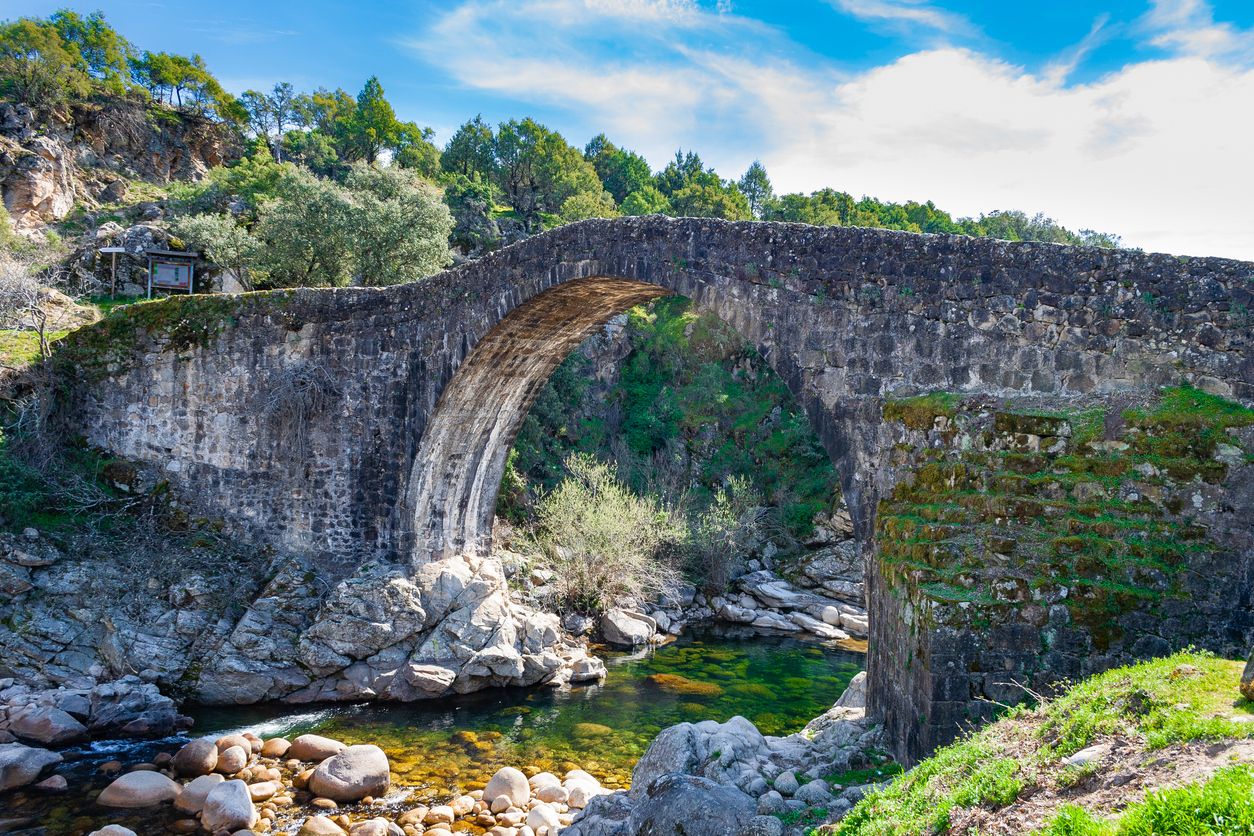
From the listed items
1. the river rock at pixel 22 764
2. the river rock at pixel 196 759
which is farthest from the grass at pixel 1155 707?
the river rock at pixel 22 764

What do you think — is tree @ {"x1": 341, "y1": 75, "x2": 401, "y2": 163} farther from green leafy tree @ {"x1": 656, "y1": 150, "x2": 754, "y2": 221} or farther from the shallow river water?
the shallow river water

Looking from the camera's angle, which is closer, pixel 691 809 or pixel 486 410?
pixel 691 809

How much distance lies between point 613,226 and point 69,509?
1117 cm

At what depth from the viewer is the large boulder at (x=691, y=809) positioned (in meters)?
6.30

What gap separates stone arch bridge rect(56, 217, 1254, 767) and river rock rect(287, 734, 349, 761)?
4.29 metres

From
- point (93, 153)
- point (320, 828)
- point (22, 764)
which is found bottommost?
point (320, 828)

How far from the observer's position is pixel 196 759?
10.3m

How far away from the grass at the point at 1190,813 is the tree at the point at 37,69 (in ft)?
141

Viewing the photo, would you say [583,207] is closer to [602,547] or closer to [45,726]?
[602,547]

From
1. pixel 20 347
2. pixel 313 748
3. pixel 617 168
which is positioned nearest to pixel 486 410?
pixel 313 748

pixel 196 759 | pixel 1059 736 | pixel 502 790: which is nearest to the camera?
pixel 1059 736

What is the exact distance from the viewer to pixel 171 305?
15.7 m

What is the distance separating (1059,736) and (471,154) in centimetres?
4438

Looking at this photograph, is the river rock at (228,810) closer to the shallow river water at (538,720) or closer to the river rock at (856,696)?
the shallow river water at (538,720)
